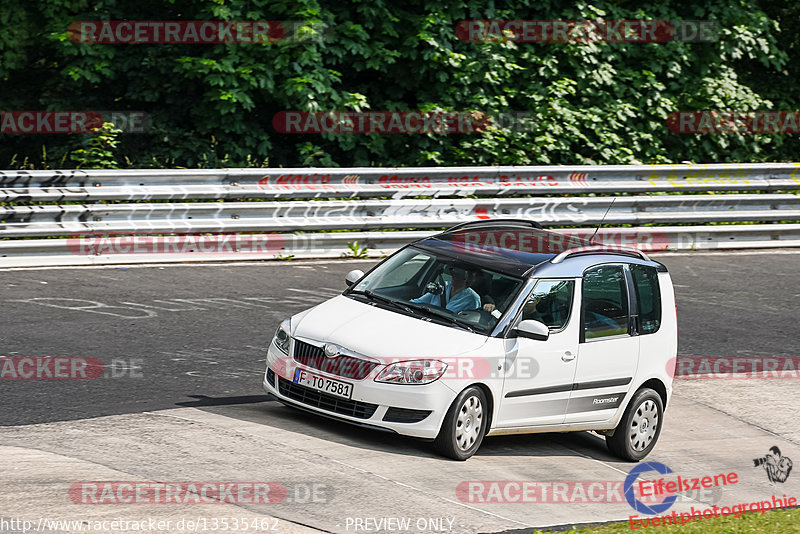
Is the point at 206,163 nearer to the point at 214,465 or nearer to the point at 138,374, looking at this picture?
the point at 138,374

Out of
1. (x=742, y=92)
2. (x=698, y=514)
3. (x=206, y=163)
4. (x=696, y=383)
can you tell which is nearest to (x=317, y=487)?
(x=698, y=514)

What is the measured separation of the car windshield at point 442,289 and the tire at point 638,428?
1634 mm

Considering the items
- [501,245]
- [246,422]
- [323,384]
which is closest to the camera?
[323,384]

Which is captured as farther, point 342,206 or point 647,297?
point 342,206

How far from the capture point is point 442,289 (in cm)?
906

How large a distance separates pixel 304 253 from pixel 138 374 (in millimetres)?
5712

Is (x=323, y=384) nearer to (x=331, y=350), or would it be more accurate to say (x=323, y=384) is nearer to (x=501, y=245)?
(x=331, y=350)

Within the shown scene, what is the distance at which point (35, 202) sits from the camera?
14008 millimetres

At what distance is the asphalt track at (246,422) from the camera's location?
7.15 metres

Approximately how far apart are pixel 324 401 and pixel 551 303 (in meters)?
2.04

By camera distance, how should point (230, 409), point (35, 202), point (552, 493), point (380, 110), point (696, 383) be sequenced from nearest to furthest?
point (552, 493) → point (230, 409) → point (696, 383) → point (35, 202) → point (380, 110)

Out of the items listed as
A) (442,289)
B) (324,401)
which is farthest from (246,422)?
(442,289)

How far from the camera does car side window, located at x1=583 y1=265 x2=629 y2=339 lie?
9.17 meters

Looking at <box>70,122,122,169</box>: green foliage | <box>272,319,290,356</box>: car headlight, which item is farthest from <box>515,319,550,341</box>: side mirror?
<box>70,122,122,169</box>: green foliage
